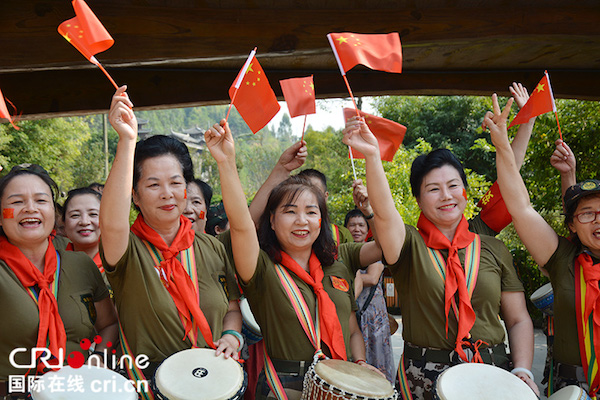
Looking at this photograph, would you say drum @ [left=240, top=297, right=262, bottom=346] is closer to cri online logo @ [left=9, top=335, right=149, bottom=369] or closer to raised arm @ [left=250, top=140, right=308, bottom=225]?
raised arm @ [left=250, top=140, right=308, bottom=225]

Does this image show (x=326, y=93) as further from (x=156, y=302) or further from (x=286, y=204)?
(x=156, y=302)

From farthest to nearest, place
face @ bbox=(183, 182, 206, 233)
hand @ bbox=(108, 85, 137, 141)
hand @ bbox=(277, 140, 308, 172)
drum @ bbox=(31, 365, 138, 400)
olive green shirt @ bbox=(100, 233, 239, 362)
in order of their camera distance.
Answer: face @ bbox=(183, 182, 206, 233), hand @ bbox=(277, 140, 308, 172), olive green shirt @ bbox=(100, 233, 239, 362), hand @ bbox=(108, 85, 137, 141), drum @ bbox=(31, 365, 138, 400)

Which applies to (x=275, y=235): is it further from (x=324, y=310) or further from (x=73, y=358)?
(x=73, y=358)

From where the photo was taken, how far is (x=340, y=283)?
2.82 meters

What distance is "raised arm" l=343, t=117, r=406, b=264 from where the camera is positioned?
252 centimetres

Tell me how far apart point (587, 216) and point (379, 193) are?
112 centimetres

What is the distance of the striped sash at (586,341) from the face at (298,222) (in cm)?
137

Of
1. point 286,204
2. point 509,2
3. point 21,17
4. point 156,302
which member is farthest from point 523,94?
point 21,17

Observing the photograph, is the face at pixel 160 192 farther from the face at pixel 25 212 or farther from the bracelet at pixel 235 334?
the bracelet at pixel 235 334

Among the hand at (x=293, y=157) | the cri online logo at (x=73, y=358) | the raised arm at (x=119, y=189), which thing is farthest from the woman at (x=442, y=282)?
the cri online logo at (x=73, y=358)

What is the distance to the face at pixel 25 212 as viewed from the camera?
2434 millimetres

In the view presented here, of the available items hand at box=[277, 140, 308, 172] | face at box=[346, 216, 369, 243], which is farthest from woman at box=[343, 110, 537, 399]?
face at box=[346, 216, 369, 243]

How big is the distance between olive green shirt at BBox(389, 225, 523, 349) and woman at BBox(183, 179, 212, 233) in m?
1.73

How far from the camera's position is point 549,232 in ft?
8.79
